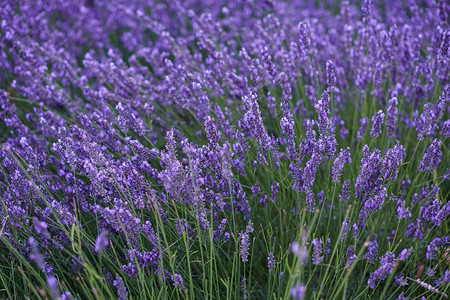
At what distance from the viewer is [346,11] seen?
347 cm

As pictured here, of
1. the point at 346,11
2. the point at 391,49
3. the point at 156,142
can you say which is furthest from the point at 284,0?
the point at 156,142

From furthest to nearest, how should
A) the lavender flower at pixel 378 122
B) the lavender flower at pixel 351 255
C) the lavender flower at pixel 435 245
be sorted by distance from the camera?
the lavender flower at pixel 378 122 < the lavender flower at pixel 435 245 < the lavender flower at pixel 351 255

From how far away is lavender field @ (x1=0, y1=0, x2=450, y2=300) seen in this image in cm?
190

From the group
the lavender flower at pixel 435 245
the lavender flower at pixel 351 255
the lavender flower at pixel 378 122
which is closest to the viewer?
the lavender flower at pixel 351 255

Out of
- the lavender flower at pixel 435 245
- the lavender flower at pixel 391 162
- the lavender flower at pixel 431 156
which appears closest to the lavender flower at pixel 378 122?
the lavender flower at pixel 391 162

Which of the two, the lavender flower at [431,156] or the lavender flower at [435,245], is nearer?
the lavender flower at [435,245]

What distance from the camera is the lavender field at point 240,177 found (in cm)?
190

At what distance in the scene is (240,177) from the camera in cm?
258

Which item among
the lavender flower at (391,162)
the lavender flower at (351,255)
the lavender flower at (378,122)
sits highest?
the lavender flower at (378,122)

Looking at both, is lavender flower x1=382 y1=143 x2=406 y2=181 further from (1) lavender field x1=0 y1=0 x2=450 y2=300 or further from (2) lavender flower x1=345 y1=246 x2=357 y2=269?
(2) lavender flower x1=345 y1=246 x2=357 y2=269

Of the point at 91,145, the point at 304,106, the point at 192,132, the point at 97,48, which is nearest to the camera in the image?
the point at 91,145

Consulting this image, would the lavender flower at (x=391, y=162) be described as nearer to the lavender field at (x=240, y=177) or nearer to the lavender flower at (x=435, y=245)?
the lavender field at (x=240, y=177)

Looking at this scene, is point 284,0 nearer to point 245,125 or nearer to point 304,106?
point 304,106

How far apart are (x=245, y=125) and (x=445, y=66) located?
4.78 ft
